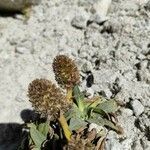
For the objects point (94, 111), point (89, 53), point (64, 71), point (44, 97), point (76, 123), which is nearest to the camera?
point (44, 97)

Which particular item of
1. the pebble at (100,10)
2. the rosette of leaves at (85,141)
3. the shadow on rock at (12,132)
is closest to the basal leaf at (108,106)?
the rosette of leaves at (85,141)

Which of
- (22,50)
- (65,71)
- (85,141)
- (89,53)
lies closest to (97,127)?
(85,141)

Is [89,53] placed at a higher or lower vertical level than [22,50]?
higher

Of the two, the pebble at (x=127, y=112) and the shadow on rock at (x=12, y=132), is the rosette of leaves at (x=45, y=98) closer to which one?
the pebble at (x=127, y=112)

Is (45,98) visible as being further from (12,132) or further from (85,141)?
(12,132)

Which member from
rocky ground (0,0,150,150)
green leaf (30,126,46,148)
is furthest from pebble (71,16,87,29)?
green leaf (30,126,46,148)

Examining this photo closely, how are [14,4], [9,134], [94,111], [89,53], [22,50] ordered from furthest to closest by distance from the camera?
[14,4], [22,50], [89,53], [9,134], [94,111]

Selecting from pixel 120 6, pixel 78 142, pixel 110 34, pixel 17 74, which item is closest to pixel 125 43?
pixel 110 34
